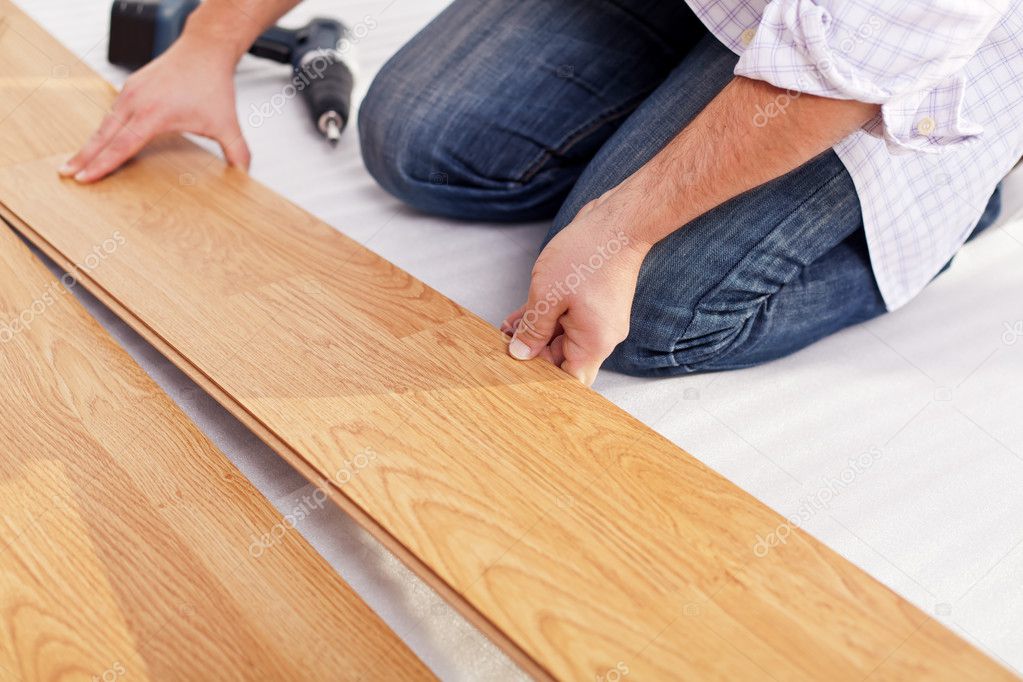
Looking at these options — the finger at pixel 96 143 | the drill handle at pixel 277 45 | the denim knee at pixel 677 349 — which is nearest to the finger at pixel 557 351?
the denim knee at pixel 677 349

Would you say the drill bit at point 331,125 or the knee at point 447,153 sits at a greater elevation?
the knee at point 447,153

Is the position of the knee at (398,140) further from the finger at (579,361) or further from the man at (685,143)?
the finger at (579,361)

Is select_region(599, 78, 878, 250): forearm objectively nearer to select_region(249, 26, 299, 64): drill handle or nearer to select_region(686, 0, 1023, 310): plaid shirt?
select_region(686, 0, 1023, 310): plaid shirt

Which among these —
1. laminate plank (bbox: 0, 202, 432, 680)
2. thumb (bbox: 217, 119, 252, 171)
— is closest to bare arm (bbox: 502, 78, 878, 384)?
laminate plank (bbox: 0, 202, 432, 680)

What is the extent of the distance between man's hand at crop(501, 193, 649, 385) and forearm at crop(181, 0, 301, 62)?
812 millimetres

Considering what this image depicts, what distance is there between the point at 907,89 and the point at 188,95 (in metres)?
1.14

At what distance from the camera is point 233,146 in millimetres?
1558

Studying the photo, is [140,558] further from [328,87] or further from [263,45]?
[263,45]

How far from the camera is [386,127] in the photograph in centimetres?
161

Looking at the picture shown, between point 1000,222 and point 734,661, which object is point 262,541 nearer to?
point 734,661

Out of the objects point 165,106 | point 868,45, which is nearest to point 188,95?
point 165,106

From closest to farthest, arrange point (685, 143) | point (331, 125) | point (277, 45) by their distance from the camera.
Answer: point (685, 143), point (331, 125), point (277, 45)

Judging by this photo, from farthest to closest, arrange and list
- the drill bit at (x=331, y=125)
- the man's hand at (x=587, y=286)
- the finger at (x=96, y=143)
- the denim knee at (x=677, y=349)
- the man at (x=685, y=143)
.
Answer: the drill bit at (x=331, y=125)
the finger at (x=96, y=143)
the denim knee at (x=677, y=349)
the man's hand at (x=587, y=286)
the man at (x=685, y=143)

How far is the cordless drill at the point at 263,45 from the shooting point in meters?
1.97
